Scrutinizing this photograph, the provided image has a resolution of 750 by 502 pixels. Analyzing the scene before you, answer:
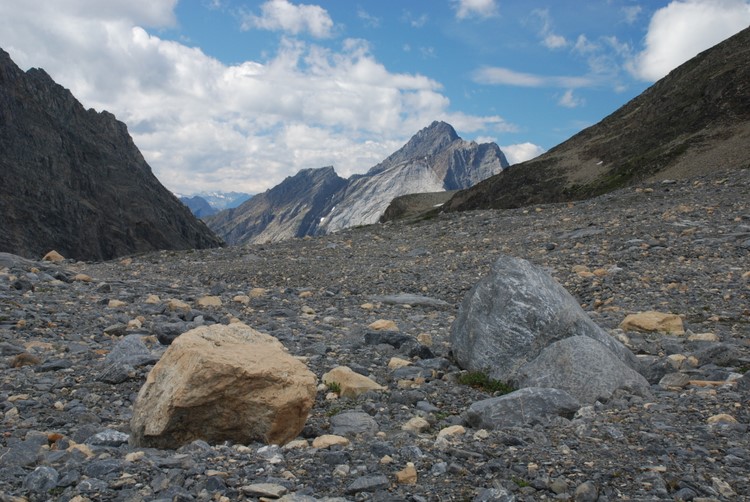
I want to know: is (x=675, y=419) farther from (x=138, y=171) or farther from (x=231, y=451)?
(x=138, y=171)

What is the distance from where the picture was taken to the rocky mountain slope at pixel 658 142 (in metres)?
70.4

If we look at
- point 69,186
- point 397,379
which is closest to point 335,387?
point 397,379

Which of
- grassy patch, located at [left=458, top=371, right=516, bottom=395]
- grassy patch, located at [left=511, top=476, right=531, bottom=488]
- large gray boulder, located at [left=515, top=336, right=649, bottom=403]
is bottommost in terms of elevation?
grassy patch, located at [left=511, top=476, right=531, bottom=488]

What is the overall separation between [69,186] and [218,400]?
6341 inches

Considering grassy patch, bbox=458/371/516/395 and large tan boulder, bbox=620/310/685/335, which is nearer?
grassy patch, bbox=458/371/516/395

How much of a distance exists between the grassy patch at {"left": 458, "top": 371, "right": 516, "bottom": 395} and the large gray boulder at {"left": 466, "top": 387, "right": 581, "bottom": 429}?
1549 mm

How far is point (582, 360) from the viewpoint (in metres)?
7.89

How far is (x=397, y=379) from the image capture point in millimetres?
9266

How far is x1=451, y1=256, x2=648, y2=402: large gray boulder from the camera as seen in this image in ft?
25.8

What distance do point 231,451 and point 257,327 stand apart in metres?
7.08

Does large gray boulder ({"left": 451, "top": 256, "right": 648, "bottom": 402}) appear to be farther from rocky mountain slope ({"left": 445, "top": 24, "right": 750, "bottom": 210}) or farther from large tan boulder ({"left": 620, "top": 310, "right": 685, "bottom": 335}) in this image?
rocky mountain slope ({"left": 445, "top": 24, "right": 750, "bottom": 210})

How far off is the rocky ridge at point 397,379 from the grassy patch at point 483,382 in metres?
0.29

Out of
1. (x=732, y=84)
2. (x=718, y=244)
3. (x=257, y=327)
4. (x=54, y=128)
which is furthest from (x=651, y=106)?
(x=54, y=128)

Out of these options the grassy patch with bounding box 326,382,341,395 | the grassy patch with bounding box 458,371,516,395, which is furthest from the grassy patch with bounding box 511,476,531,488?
the grassy patch with bounding box 326,382,341,395
